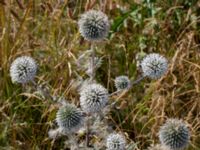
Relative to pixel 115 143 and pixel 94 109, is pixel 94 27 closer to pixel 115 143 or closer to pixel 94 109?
pixel 94 109

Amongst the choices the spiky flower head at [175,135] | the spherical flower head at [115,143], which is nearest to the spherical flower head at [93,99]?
the spherical flower head at [115,143]

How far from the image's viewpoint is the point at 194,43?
2.55m

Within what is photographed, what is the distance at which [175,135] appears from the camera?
1698mm

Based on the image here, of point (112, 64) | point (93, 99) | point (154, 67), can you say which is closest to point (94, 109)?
point (93, 99)

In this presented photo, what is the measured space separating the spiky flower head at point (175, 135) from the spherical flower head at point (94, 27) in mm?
420

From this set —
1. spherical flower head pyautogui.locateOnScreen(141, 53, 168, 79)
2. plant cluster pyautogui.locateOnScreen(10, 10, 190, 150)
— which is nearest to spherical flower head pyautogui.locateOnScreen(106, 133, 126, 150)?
plant cluster pyautogui.locateOnScreen(10, 10, 190, 150)

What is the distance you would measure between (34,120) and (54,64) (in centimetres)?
32

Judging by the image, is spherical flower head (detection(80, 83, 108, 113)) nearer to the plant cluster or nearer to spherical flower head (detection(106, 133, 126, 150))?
the plant cluster

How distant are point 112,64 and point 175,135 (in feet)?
2.93

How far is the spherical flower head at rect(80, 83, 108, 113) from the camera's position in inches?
64.9

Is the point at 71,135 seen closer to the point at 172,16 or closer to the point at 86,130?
the point at 86,130

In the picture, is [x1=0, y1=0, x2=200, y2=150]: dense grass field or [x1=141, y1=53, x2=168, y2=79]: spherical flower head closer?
[x1=141, y1=53, x2=168, y2=79]: spherical flower head

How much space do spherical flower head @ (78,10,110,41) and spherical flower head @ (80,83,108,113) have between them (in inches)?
7.9

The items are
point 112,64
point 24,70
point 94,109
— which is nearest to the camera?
point 94,109
